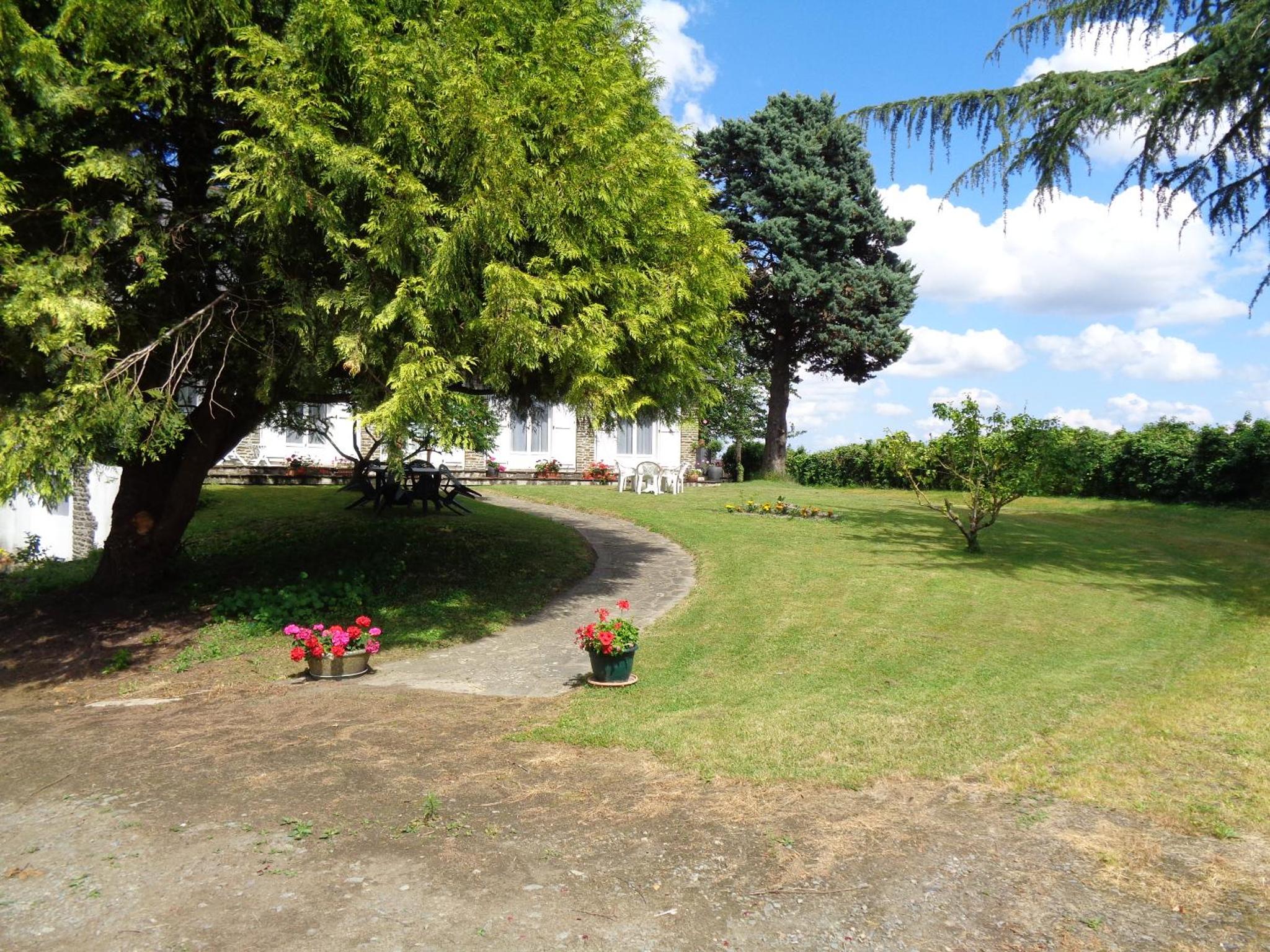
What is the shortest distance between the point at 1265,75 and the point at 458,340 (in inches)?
440

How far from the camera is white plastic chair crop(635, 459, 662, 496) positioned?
24.0 meters

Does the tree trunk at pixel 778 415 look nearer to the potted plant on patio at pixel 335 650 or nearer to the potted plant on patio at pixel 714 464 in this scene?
the potted plant on patio at pixel 714 464

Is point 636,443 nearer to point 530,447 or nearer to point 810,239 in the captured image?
point 530,447

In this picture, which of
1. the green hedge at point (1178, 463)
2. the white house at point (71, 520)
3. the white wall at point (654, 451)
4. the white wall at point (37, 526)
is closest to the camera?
the white house at point (71, 520)

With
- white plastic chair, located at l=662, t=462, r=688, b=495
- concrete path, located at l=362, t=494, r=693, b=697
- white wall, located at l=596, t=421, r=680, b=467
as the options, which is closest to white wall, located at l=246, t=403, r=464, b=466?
white wall, located at l=596, t=421, r=680, b=467

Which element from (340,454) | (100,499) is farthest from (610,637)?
(340,454)

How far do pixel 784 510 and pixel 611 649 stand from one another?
467 inches

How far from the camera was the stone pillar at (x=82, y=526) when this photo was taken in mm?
16469

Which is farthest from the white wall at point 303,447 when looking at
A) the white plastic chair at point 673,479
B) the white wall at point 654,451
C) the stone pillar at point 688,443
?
the stone pillar at point 688,443

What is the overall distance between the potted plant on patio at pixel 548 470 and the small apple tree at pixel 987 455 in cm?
1388

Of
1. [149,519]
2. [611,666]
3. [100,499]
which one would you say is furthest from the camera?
[100,499]

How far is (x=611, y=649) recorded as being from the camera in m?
7.64

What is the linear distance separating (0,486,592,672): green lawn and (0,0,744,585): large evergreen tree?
9.30ft

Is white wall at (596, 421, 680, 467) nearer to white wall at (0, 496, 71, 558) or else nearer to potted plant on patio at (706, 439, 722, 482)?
potted plant on patio at (706, 439, 722, 482)
